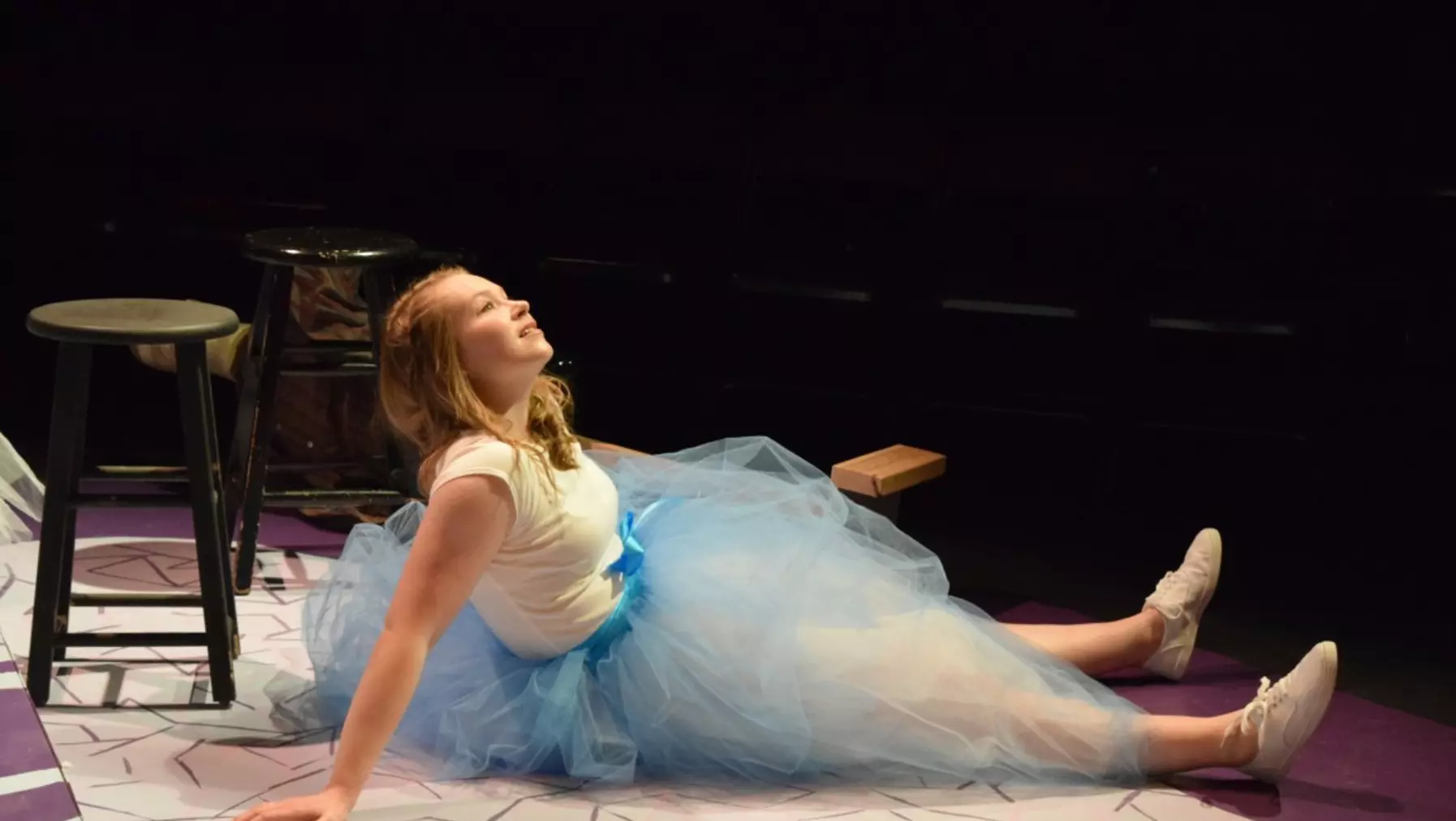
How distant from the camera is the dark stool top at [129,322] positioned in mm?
2582

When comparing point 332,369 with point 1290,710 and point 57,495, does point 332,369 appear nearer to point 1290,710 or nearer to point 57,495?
point 57,495

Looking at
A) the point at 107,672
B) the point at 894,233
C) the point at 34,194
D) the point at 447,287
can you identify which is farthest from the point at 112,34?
the point at 447,287

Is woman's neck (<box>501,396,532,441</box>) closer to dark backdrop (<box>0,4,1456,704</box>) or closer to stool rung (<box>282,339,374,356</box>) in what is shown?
stool rung (<box>282,339,374,356</box>)

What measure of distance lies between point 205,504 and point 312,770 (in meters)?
0.49

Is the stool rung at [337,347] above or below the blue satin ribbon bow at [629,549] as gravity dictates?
above

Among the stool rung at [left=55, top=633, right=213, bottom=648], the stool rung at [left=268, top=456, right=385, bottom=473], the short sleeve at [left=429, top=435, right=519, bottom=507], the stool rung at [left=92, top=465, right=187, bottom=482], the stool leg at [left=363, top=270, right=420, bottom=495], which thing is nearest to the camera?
the short sleeve at [left=429, top=435, right=519, bottom=507]

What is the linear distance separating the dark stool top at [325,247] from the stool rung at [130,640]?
2.36 ft

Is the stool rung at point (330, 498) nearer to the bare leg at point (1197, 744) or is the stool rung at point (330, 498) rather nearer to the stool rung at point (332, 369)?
the stool rung at point (332, 369)

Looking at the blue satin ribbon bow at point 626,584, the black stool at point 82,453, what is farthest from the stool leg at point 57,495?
the blue satin ribbon bow at point 626,584

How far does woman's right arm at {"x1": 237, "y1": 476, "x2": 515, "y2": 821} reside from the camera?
2211 mm

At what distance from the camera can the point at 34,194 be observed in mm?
5199

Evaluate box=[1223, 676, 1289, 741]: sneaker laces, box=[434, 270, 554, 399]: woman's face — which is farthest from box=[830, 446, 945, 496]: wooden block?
box=[434, 270, 554, 399]: woman's face

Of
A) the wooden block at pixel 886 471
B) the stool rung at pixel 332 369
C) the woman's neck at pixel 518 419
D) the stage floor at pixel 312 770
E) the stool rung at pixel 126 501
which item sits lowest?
the stage floor at pixel 312 770

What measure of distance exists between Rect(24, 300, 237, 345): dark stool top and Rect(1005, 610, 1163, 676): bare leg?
1.51m
